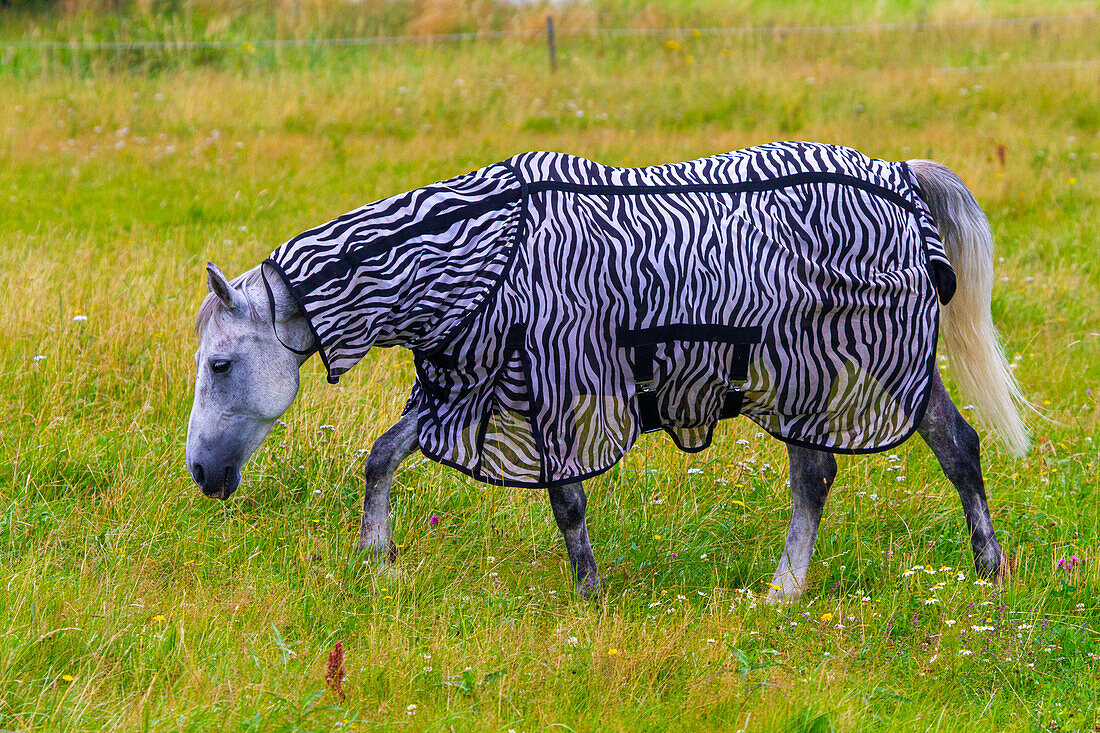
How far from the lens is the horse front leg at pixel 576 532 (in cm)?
346

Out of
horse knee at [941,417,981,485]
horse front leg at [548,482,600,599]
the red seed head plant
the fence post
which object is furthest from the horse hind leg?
the fence post

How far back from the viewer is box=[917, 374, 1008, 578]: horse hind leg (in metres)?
3.76

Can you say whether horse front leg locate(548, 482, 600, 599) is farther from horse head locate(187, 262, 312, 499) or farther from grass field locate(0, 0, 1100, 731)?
horse head locate(187, 262, 312, 499)

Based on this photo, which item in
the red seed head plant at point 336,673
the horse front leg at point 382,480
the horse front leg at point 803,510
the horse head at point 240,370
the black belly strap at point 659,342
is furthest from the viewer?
the horse front leg at point 803,510

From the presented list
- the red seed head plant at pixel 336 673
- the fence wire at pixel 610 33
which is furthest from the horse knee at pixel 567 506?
the fence wire at pixel 610 33

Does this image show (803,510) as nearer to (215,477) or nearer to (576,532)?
Result: (576,532)

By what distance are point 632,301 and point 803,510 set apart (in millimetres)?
1194

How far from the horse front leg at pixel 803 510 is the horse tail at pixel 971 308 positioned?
0.70 meters

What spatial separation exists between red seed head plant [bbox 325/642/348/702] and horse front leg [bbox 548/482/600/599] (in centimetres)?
95

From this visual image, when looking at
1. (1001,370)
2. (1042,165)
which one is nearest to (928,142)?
(1042,165)

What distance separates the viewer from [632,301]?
3195 mm

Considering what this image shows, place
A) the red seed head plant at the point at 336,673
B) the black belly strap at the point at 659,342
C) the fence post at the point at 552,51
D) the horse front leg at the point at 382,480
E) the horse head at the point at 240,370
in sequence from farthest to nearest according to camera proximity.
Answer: the fence post at the point at 552,51 < the horse front leg at the point at 382,480 < the black belly strap at the point at 659,342 < the horse head at the point at 240,370 < the red seed head plant at the point at 336,673

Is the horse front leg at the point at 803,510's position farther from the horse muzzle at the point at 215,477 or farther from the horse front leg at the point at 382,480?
the horse muzzle at the point at 215,477

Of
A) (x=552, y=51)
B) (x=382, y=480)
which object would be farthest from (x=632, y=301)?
(x=552, y=51)
